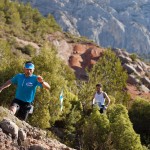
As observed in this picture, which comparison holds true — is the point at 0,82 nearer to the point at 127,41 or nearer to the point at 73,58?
the point at 73,58

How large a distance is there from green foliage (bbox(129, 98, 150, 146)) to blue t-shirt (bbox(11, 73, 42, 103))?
65.8 feet

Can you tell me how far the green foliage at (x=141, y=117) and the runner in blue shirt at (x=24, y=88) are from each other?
20.0 m

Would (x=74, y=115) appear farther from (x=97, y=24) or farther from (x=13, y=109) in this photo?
(x=97, y=24)

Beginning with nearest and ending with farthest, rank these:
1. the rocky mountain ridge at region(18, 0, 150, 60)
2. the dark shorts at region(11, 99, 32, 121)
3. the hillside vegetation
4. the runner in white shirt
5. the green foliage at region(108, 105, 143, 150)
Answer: the dark shorts at region(11, 99, 32, 121)
the runner in white shirt
the green foliage at region(108, 105, 143, 150)
the hillside vegetation
the rocky mountain ridge at region(18, 0, 150, 60)

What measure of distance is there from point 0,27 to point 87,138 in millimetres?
49420

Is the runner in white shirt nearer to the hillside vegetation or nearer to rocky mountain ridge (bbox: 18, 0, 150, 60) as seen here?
the hillside vegetation

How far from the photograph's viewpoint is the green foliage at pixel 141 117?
2792 cm

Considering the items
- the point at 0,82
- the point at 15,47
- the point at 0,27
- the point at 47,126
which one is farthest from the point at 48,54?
the point at 0,27

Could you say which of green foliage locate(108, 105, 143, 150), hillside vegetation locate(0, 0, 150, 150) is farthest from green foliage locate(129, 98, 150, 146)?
green foliage locate(108, 105, 143, 150)

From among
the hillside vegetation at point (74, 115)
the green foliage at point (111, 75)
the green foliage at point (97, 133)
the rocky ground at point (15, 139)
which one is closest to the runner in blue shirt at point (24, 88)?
the rocky ground at point (15, 139)

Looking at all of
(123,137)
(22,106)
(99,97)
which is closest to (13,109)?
(22,106)

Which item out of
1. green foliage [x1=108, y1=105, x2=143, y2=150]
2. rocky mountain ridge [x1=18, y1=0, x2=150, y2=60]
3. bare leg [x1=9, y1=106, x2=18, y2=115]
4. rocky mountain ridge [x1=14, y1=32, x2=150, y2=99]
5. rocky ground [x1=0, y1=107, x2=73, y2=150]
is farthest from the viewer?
rocky mountain ridge [x1=18, y1=0, x2=150, y2=60]

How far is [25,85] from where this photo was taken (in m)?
8.01

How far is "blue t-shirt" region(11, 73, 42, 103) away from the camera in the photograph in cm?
798
